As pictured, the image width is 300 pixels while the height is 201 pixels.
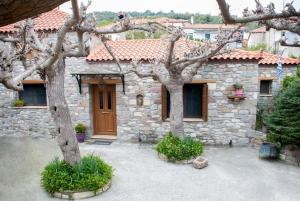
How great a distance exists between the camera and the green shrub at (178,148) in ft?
28.1

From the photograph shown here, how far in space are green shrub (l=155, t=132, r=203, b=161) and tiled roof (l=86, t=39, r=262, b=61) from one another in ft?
9.77

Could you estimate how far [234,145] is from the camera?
34.5 feet

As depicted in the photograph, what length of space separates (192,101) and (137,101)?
210 cm

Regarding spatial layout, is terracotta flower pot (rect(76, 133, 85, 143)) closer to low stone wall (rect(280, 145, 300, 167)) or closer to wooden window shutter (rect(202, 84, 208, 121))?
wooden window shutter (rect(202, 84, 208, 121))

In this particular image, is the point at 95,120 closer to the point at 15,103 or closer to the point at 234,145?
the point at 15,103

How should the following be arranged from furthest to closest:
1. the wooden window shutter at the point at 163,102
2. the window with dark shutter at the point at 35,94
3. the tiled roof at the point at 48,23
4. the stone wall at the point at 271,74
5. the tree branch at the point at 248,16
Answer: the stone wall at the point at 271,74 → the window with dark shutter at the point at 35,94 → the tiled roof at the point at 48,23 → the wooden window shutter at the point at 163,102 → the tree branch at the point at 248,16

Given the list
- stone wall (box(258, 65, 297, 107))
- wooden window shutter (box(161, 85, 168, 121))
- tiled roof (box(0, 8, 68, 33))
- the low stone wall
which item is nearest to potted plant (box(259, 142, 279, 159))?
the low stone wall

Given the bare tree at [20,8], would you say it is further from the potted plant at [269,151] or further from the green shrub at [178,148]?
the potted plant at [269,151]

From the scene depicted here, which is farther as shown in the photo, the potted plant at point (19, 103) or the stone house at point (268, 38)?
the stone house at point (268, 38)

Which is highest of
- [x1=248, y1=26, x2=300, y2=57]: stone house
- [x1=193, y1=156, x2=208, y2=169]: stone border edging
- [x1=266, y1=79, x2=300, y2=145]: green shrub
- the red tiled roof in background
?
[x1=248, y1=26, x2=300, y2=57]: stone house

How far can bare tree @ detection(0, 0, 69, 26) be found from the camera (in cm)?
103

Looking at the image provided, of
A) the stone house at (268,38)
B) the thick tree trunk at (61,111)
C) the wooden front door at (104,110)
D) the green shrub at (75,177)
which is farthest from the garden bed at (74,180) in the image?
the stone house at (268,38)

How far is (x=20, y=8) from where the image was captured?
106 cm

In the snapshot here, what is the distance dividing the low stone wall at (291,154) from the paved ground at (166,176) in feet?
1.04
